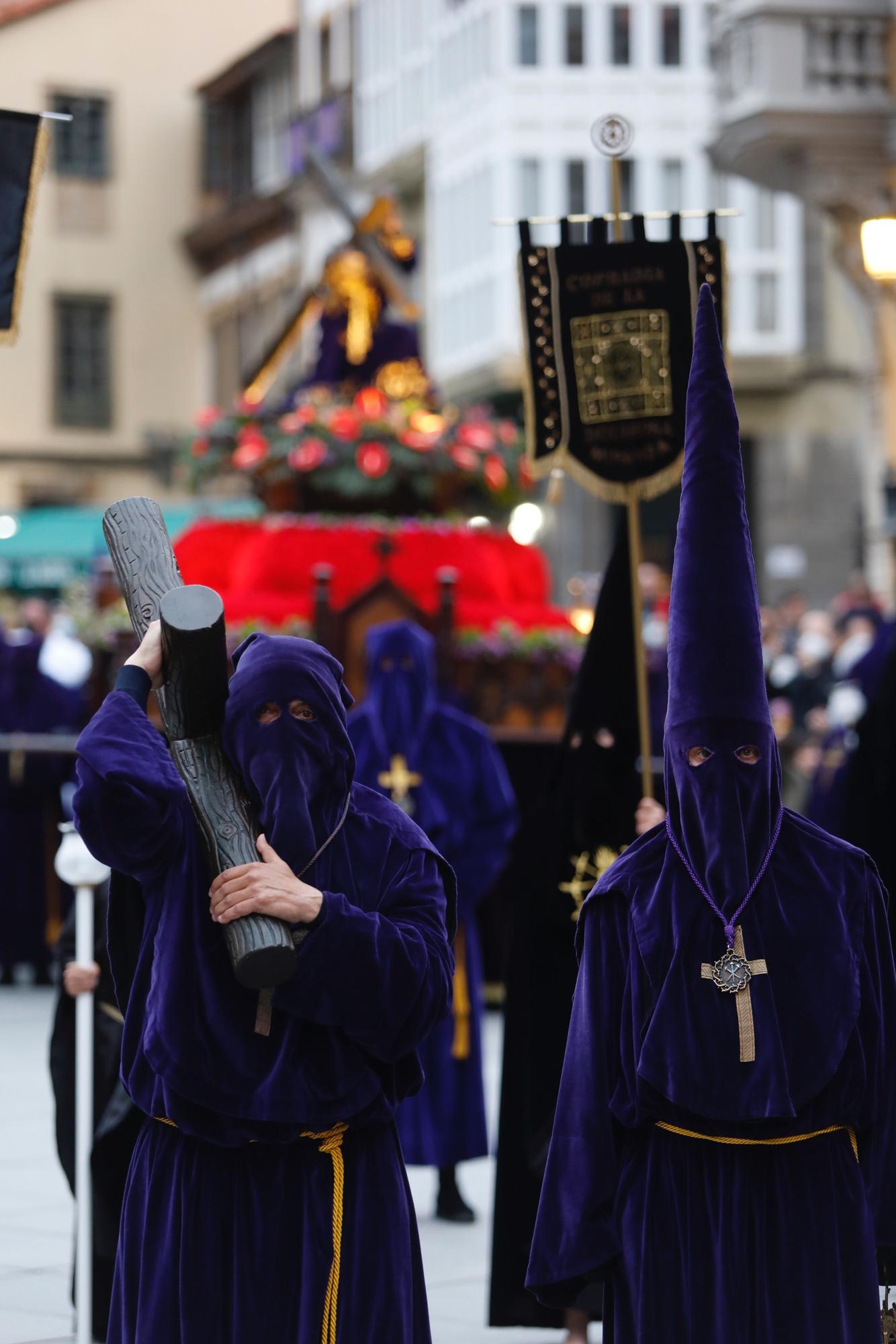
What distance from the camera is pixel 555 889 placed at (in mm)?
6672

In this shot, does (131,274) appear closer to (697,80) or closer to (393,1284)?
(697,80)

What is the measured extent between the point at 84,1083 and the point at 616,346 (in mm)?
2704

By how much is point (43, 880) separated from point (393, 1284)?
1064 centimetres

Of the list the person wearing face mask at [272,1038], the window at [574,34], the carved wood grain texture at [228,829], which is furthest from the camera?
the window at [574,34]

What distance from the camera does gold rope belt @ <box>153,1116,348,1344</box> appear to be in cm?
402

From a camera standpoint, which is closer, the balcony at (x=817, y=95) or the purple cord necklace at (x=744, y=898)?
the purple cord necklace at (x=744, y=898)

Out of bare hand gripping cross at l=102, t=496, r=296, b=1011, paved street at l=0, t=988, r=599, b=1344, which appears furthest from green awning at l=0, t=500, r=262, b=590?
bare hand gripping cross at l=102, t=496, r=296, b=1011

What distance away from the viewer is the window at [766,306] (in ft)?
102

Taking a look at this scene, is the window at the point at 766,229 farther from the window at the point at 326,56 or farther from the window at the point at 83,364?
the window at the point at 83,364

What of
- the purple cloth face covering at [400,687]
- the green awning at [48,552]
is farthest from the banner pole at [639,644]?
the green awning at [48,552]

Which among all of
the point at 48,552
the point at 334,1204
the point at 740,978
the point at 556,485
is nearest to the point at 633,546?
the point at 556,485

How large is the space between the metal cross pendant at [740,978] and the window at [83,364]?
38175 mm

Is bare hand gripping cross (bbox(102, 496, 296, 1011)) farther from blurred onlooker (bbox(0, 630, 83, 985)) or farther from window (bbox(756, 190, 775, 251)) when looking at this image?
window (bbox(756, 190, 775, 251))

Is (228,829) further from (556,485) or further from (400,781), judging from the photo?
(400,781)
